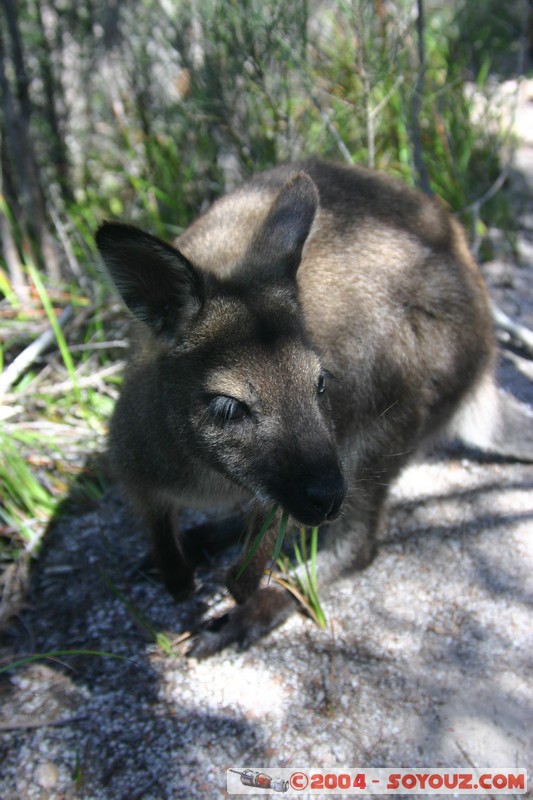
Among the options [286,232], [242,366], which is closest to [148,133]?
[286,232]

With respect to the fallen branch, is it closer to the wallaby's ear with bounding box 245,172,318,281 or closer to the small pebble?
the wallaby's ear with bounding box 245,172,318,281

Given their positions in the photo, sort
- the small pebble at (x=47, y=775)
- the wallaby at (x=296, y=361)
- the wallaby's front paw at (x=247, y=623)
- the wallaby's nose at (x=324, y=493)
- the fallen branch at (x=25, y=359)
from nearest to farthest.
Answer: the wallaby's nose at (x=324, y=493) < the wallaby at (x=296, y=361) < the small pebble at (x=47, y=775) < the wallaby's front paw at (x=247, y=623) < the fallen branch at (x=25, y=359)

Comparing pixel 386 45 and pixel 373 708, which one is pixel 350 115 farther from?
pixel 373 708

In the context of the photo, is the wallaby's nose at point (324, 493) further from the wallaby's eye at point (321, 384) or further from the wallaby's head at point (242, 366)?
the wallaby's eye at point (321, 384)

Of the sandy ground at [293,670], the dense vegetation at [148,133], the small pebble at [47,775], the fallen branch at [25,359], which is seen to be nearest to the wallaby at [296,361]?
the sandy ground at [293,670]

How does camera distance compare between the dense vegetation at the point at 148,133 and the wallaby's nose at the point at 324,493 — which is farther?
the dense vegetation at the point at 148,133

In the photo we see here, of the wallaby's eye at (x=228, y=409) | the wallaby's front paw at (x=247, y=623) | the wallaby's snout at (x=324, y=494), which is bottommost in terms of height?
the wallaby's front paw at (x=247, y=623)

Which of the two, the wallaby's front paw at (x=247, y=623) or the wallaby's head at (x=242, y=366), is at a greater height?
the wallaby's head at (x=242, y=366)

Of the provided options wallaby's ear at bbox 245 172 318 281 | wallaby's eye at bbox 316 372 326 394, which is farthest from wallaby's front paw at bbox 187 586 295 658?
wallaby's ear at bbox 245 172 318 281
